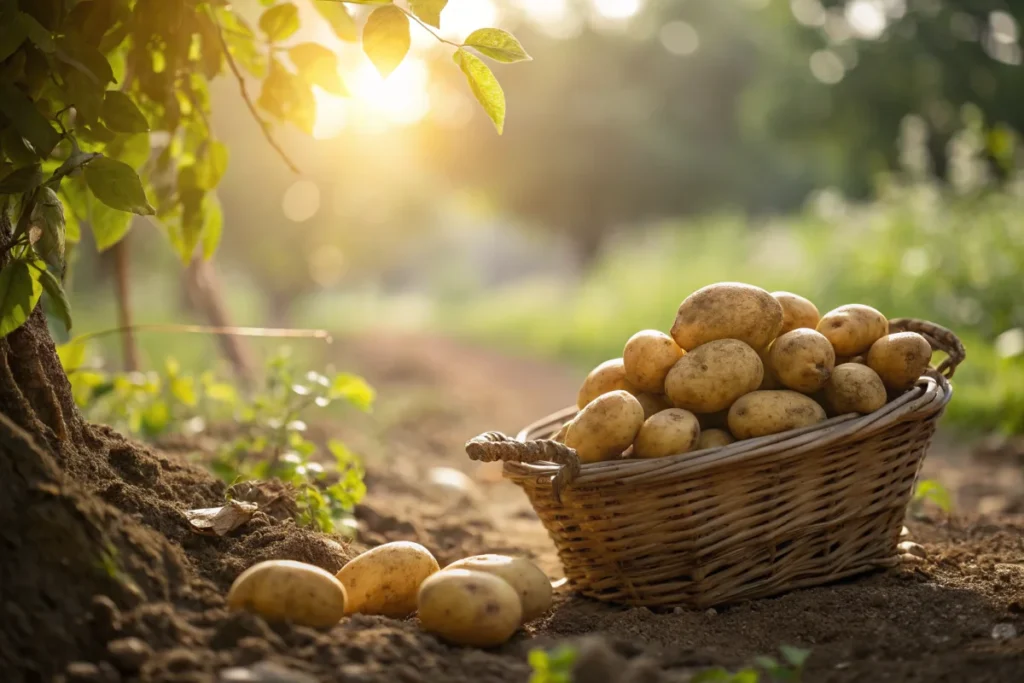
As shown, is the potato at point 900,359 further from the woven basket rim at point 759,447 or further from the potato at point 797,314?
the potato at point 797,314

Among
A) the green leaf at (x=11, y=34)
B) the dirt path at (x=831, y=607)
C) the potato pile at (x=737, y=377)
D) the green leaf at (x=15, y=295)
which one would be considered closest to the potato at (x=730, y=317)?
the potato pile at (x=737, y=377)

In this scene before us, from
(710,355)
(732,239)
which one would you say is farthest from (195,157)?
(732,239)

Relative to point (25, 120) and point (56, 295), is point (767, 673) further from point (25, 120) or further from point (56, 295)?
point (25, 120)

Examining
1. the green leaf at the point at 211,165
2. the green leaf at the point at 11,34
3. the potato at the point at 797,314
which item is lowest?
the potato at the point at 797,314

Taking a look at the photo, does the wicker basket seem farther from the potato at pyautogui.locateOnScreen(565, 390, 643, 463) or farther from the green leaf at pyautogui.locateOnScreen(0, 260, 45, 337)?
the green leaf at pyautogui.locateOnScreen(0, 260, 45, 337)

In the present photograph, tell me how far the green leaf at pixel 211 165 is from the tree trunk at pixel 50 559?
3.14 ft

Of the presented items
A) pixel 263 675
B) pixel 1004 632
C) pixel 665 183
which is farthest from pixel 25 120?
pixel 665 183

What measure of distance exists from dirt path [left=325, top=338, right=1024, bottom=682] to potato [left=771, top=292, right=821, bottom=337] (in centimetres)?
78

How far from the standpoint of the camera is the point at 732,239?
14305mm

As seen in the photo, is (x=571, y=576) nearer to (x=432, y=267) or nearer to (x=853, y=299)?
(x=853, y=299)

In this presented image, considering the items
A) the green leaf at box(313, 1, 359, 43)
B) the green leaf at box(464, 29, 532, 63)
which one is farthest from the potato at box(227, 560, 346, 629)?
the green leaf at box(313, 1, 359, 43)

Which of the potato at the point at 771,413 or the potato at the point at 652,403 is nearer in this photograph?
the potato at the point at 771,413

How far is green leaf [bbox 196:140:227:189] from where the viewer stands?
9.60 feet

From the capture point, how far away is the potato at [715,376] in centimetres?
249
